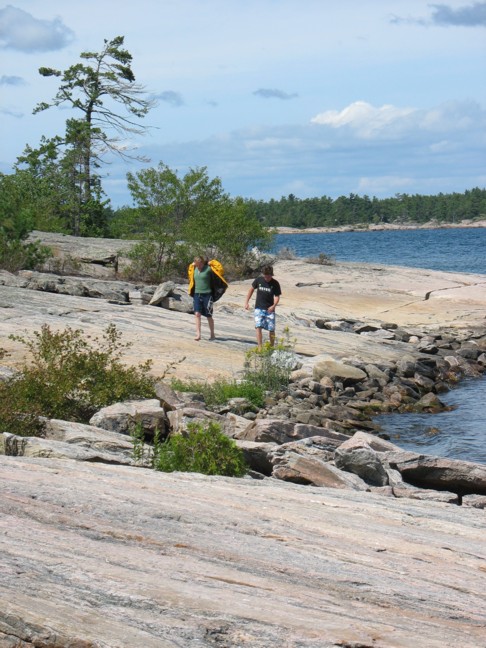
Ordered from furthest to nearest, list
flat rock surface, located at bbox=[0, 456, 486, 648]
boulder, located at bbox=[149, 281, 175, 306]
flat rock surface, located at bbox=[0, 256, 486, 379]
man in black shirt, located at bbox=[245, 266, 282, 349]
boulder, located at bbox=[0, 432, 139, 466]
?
boulder, located at bbox=[149, 281, 175, 306] → man in black shirt, located at bbox=[245, 266, 282, 349] → flat rock surface, located at bbox=[0, 256, 486, 379] → boulder, located at bbox=[0, 432, 139, 466] → flat rock surface, located at bbox=[0, 456, 486, 648]

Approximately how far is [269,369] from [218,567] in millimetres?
12241

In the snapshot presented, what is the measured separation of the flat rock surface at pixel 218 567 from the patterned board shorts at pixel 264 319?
1171 centimetres

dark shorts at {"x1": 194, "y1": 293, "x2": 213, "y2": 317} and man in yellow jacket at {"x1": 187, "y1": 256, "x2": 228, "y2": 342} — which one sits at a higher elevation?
man in yellow jacket at {"x1": 187, "y1": 256, "x2": 228, "y2": 342}

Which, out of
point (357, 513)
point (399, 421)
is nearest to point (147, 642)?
point (357, 513)

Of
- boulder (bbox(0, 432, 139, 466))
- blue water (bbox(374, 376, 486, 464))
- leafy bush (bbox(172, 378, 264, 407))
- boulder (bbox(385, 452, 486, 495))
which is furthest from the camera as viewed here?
leafy bush (bbox(172, 378, 264, 407))

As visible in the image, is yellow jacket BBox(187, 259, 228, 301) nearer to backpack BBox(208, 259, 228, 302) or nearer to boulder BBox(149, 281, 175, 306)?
backpack BBox(208, 259, 228, 302)

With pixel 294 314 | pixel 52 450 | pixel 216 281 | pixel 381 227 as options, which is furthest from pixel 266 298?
pixel 381 227

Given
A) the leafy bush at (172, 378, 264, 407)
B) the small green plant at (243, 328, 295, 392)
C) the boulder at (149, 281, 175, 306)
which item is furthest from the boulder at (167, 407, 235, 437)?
the boulder at (149, 281, 175, 306)

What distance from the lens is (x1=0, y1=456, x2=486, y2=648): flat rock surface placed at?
494cm

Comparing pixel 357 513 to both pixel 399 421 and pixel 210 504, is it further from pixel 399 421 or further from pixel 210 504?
pixel 399 421

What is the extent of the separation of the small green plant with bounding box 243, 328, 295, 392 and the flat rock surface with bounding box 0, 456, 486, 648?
9.93 metres

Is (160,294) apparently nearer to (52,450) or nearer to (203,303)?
(203,303)

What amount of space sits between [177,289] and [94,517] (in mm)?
21965

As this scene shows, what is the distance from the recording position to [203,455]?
29.4 feet
